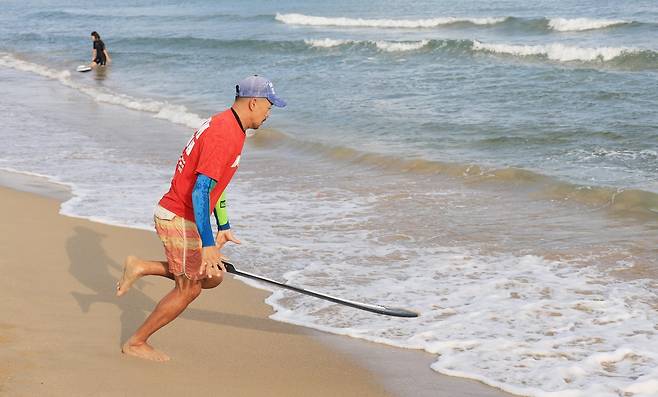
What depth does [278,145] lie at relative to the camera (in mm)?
13117

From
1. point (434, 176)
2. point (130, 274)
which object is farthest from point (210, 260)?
point (434, 176)

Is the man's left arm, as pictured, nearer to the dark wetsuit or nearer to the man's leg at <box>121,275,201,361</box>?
the man's leg at <box>121,275,201,361</box>

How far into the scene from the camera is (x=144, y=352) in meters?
4.86

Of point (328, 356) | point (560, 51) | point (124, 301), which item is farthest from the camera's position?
point (560, 51)

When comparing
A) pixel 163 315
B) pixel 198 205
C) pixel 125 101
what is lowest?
pixel 125 101

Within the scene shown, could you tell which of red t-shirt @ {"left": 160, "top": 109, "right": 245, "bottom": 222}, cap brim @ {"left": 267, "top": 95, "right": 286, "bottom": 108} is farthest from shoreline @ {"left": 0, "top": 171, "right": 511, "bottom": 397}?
cap brim @ {"left": 267, "top": 95, "right": 286, "bottom": 108}

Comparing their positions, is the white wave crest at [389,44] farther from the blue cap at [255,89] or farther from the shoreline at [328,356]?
the blue cap at [255,89]

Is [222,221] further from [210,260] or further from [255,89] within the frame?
[255,89]

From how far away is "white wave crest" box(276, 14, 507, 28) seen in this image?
3242 cm

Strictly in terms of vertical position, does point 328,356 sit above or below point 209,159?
below

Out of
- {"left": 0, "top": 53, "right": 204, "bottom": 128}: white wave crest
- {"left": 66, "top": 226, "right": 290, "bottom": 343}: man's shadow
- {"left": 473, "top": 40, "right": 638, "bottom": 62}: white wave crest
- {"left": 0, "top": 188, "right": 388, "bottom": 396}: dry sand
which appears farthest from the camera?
{"left": 473, "top": 40, "right": 638, "bottom": 62}: white wave crest

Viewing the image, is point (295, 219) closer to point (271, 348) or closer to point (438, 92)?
point (271, 348)

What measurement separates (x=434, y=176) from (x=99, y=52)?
52.8 feet

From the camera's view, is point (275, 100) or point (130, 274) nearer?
point (275, 100)
